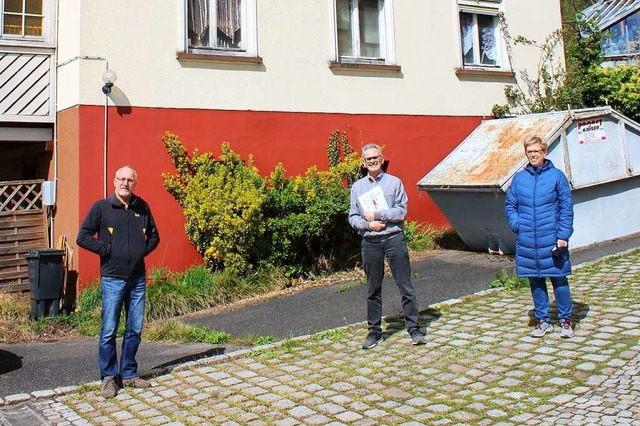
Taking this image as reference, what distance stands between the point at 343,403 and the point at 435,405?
26.5 inches

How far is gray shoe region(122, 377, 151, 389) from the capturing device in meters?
5.58

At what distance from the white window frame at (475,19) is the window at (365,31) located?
151 cm

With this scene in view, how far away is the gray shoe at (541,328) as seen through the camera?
20.1 ft

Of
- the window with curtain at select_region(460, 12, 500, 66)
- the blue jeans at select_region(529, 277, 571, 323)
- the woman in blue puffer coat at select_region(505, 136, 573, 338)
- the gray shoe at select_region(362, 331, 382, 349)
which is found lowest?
the gray shoe at select_region(362, 331, 382, 349)

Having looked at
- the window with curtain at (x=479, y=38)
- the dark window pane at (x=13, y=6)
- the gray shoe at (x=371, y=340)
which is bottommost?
the gray shoe at (x=371, y=340)

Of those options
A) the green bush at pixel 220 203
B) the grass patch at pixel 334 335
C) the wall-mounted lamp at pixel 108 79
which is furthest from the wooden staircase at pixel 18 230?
the grass patch at pixel 334 335

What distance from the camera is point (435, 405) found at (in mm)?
4758

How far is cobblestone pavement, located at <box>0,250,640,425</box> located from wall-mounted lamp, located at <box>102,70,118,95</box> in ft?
16.0

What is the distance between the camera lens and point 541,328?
20.2 feet

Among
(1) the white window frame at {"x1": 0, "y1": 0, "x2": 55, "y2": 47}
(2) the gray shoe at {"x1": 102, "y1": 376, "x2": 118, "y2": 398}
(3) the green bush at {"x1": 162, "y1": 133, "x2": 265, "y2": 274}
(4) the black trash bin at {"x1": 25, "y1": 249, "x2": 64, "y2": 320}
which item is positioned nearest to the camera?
(2) the gray shoe at {"x1": 102, "y1": 376, "x2": 118, "y2": 398}

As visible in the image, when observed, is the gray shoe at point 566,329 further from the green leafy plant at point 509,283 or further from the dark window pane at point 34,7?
the dark window pane at point 34,7

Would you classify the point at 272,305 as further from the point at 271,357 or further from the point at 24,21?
the point at 24,21

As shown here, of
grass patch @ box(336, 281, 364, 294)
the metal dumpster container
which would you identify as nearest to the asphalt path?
grass patch @ box(336, 281, 364, 294)

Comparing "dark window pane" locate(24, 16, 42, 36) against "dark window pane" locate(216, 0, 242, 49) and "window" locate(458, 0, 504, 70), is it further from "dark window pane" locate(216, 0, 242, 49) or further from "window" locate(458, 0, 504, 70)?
"window" locate(458, 0, 504, 70)
